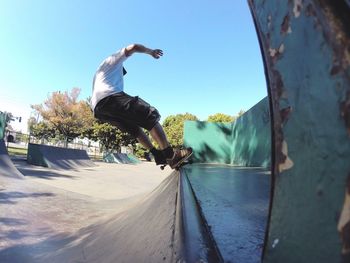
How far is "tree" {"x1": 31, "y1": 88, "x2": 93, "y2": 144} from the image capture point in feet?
115

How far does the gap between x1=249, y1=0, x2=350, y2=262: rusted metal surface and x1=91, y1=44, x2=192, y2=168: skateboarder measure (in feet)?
9.01

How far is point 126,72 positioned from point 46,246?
7.14 feet

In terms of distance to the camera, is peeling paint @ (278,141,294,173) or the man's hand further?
the man's hand

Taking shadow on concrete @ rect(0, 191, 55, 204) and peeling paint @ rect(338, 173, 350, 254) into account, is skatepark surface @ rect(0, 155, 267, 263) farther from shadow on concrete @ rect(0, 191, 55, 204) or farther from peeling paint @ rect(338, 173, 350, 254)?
peeling paint @ rect(338, 173, 350, 254)

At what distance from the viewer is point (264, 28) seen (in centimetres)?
58

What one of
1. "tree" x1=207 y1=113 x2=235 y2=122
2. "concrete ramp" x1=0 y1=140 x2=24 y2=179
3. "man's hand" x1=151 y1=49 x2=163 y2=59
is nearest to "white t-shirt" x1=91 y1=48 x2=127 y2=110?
"man's hand" x1=151 y1=49 x2=163 y2=59

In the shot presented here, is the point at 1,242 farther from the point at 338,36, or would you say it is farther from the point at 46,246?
the point at 338,36

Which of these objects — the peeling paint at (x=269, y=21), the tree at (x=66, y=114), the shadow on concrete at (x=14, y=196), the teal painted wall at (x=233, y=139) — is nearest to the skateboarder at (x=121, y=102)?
the shadow on concrete at (x=14, y=196)

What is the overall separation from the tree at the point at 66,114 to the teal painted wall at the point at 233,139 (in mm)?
27458

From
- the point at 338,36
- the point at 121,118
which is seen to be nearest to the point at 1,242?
the point at 121,118

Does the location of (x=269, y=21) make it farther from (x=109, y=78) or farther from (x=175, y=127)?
(x=175, y=127)

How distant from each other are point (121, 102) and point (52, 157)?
40.0ft

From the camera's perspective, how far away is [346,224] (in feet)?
1.28

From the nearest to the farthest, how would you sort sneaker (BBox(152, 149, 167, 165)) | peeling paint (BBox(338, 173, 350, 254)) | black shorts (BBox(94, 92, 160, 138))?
peeling paint (BBox(338, 173, 350, 254)) < black shorts (BBox(94, 92, 160, 138)) < sneaker (BBox(152, 149, 167, 165))
